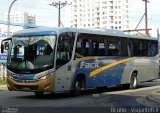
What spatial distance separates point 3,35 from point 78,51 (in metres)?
27.3

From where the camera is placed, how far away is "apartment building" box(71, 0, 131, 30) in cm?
8319

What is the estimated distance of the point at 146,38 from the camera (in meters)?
26.6

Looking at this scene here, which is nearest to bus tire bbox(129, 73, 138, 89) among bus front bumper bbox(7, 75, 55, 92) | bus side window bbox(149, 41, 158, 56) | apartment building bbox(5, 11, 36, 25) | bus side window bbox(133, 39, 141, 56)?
bus side window bbox(133, 39, 141, 56)

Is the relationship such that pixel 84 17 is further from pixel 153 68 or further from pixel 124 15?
pixel 153 68

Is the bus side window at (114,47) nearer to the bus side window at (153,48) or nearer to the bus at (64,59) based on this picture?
the bus at (64,59)

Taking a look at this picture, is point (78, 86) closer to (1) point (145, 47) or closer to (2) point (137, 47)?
(2) point (137, 47)

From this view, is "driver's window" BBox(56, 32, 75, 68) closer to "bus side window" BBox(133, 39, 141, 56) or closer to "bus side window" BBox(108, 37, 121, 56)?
"bus side window" BBox(108, 37, 121, 56)

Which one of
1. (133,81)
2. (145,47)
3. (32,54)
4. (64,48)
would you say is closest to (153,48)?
(145,47)

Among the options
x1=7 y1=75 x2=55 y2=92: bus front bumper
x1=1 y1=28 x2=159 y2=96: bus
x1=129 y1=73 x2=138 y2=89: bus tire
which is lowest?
x1=129 y1=73 x2=138 y2=89: bus tire

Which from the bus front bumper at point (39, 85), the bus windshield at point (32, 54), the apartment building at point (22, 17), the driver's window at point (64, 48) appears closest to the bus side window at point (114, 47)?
the driver's window at point (64, 48)

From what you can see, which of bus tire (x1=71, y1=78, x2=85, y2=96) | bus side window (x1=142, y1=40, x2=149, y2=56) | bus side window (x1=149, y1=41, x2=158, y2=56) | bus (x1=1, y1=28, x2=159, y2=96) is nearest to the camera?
bus (x1=1, y1=28, x2=159, y2=96)

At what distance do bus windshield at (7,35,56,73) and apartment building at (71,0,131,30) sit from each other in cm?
6343

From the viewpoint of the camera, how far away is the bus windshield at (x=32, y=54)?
17734 millimetres

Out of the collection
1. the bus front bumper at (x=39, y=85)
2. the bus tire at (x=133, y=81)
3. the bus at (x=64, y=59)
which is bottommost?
the bus tire at (x=133, y=81)
